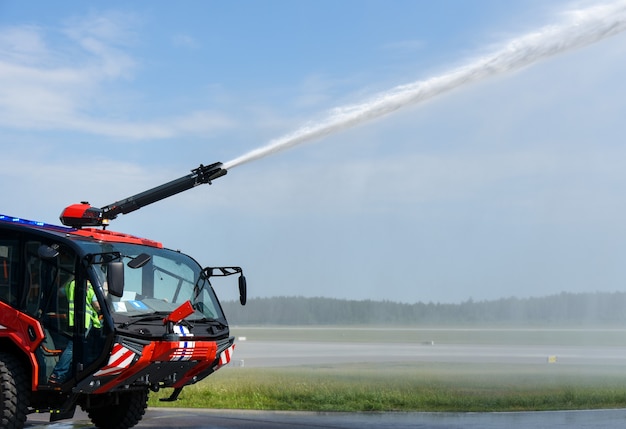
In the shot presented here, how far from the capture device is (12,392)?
11.0 m

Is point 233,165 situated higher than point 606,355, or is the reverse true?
point 233,165

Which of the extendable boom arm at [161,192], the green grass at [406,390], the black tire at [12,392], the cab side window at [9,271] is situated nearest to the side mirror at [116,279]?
the cab side window at [9,271]

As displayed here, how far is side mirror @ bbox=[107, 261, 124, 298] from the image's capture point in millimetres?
10492

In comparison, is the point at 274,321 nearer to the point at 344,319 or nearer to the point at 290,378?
the point at 344,319

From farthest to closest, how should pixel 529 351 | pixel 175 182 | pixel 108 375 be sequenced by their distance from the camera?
1. pixel 529 351
2. pixel 175 182
3. pixel 108 375

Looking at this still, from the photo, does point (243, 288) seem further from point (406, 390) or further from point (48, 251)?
point (406, 390)

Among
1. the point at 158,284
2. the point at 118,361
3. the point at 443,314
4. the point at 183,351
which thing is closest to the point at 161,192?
the point at 158,284

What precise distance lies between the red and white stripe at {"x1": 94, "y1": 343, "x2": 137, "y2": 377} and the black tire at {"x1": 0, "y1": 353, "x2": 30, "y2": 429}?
108 cm

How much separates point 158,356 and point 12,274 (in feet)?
7.70

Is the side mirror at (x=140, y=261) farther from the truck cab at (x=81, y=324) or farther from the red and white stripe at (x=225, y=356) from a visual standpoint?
the red and white stripe at (x=225, y=356)

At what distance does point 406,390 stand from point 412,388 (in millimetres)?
652

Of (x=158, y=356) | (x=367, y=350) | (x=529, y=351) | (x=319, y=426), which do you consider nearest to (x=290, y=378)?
(x=319, y=426)

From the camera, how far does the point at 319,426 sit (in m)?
13.8

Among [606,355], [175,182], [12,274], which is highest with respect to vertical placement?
[175,182]
